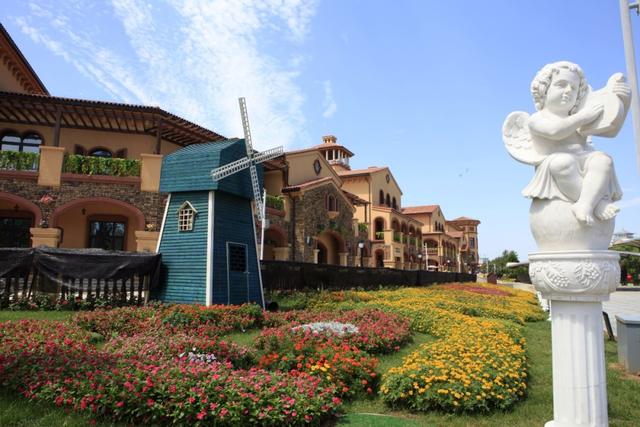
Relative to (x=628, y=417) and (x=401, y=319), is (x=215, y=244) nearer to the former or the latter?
(x=401, y=319)

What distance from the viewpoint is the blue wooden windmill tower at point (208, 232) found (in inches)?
520

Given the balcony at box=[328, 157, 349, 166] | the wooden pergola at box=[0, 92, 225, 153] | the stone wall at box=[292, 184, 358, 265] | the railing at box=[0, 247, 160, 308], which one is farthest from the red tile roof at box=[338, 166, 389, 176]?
the railing at box=[0, 247, 160, 308]

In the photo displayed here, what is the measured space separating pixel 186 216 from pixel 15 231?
37.7 feet

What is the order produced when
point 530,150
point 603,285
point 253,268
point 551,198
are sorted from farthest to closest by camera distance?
1. point 253,268
2. point 530,150
3. point 551,198
4. point 603,285

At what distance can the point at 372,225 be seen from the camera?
40438 mm

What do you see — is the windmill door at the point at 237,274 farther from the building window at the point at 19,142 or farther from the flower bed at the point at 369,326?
the building window at the point at 19,142

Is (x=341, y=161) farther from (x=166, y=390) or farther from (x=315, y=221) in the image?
(x=166, y=390)

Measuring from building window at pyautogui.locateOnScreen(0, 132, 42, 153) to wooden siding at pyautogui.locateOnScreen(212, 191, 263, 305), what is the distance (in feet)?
43.3

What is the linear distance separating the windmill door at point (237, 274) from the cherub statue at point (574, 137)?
11178 millimetres

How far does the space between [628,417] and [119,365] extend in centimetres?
638

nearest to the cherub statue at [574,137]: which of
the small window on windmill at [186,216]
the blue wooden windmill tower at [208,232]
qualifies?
the blue wooden windmill tower at [208,232]

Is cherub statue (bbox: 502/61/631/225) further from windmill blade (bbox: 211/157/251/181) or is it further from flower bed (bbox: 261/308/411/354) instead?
windmill blade (bbox: 211/157/251/181)

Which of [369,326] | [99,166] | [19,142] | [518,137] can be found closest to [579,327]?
[518,137]

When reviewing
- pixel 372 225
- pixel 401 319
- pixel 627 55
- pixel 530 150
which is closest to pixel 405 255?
pixel 372 225
